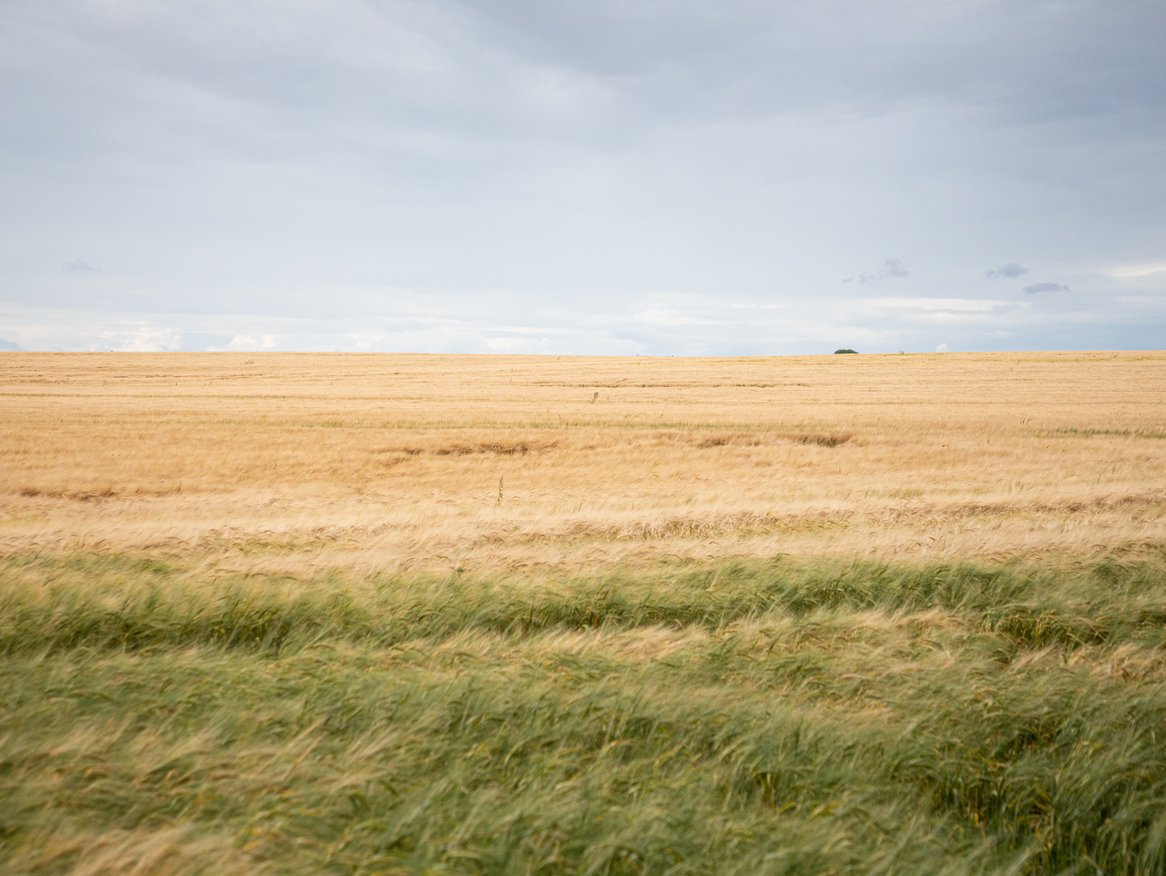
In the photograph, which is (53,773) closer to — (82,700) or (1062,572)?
(82,700)

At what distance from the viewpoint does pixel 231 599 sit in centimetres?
505

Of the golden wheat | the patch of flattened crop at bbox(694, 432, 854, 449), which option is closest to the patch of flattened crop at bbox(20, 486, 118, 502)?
the golden wheat

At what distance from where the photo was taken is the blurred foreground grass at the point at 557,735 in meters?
2.58

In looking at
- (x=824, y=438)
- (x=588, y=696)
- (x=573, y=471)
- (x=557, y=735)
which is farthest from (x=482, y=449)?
(x=557, y=735)

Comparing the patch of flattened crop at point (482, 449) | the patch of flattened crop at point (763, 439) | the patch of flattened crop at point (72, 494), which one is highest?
the patch of flattened crop at point (763, 439)

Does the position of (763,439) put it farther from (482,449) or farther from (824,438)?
(482,449)

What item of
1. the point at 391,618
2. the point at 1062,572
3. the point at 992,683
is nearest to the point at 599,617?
the point at 391,618

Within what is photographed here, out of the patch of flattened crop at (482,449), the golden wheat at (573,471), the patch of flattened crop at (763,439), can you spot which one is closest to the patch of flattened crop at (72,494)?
the golden wheat at (573,471)

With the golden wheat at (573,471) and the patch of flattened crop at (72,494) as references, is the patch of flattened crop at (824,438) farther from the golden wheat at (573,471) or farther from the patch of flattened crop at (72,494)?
the patch of flattened crop at (72,494)

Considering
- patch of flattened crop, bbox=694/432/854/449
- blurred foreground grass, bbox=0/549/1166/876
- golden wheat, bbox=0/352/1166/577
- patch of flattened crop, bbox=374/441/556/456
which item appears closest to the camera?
blurred foreground grass, bbox=0/549/1166/876

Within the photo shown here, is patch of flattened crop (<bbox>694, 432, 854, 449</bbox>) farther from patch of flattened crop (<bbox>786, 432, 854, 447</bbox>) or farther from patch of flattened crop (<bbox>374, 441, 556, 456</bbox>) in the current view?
patch of flattened crop (<bbox>374, 441, 556, 456</bbox>)

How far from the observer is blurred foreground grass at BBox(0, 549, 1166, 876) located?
2.58 metres

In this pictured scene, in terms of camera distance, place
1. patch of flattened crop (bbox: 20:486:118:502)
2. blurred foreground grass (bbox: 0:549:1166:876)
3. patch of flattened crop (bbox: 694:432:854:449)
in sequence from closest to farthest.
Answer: blurred foreground grass (bbox: 0:549:1166:876) < patch of flattened crop (bbox: 20:486:118:502) < patch of flattened crop (bbox: 694:432:854:449)

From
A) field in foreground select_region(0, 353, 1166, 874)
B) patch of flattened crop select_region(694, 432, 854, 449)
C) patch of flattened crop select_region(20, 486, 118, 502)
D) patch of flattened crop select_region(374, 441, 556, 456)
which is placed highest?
field in foreground select_region(0, 353, 1166, 874)
